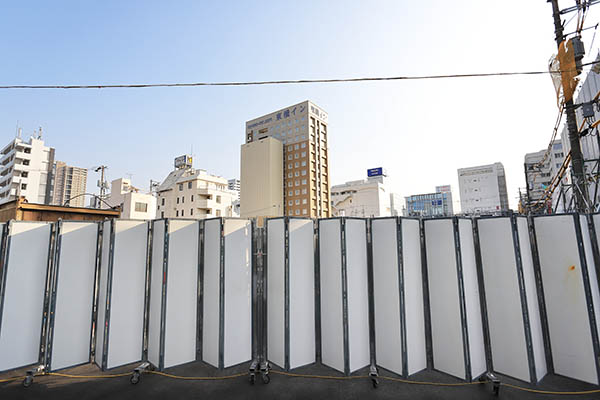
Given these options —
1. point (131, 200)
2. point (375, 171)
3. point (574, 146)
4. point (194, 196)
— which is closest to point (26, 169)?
point (131, 200)

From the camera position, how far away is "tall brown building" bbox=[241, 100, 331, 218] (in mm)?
51969

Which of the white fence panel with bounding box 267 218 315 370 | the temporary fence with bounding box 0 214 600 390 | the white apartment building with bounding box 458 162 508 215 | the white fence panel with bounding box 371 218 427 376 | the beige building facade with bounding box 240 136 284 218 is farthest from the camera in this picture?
the white apartment building with bounding box 458 162 508 215

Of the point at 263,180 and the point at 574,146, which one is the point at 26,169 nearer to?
the point at 263,180

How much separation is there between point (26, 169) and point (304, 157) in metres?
44.6

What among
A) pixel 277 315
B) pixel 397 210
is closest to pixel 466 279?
pixel 277 315

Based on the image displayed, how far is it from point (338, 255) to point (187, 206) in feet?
145

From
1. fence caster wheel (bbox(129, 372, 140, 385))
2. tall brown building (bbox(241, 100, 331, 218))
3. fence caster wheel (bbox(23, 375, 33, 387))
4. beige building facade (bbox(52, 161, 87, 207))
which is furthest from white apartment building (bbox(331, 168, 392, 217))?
beige building facade (bbox(52, 161, 87, 207))

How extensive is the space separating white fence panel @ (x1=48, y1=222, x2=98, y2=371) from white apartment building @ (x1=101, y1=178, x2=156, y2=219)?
41461mm

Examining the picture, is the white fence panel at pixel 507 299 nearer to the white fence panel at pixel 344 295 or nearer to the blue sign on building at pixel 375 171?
the white fence panel at pixel 344 295

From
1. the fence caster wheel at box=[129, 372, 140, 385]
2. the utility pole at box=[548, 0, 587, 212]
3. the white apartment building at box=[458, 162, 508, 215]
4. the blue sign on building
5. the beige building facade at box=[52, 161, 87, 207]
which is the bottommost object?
the fence caster wheel at box=[129, 372, 140, 385]

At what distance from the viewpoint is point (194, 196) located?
148 ft

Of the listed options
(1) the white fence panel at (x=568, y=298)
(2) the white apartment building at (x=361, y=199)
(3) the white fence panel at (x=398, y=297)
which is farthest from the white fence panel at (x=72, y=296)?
(2) the white apartment building at (x=361, y=199)

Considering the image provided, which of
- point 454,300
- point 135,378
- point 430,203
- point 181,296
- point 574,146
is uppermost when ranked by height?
point 430,203

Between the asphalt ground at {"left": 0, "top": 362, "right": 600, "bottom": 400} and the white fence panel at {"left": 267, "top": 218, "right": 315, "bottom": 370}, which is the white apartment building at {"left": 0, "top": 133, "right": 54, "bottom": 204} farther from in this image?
the white fence panel at {"left": 267, "top": 218, "right": 315, "bottom": 370}
